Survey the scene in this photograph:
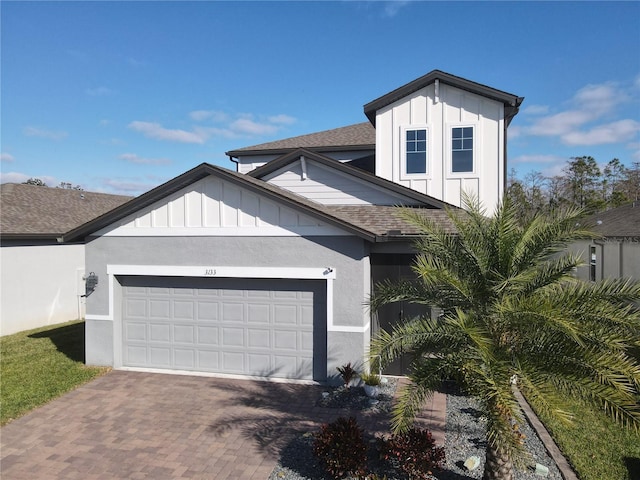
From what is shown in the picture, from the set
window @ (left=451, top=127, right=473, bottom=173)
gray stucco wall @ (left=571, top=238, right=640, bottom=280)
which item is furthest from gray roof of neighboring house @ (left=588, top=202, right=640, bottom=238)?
window @ (left=451, top=127, right=473, bottom=173)

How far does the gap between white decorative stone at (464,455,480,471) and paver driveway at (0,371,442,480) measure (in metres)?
1.74

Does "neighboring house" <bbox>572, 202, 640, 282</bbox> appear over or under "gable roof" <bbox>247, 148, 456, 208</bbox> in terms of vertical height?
under

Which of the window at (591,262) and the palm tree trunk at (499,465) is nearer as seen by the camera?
the palm tree trunk at (499,465)

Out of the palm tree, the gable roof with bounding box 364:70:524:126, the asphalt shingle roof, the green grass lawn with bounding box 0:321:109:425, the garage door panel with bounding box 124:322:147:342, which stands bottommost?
the green grass lawn with bounding box 0:321:109:425

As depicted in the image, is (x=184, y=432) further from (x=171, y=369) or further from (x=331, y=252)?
(x=331, y=252)

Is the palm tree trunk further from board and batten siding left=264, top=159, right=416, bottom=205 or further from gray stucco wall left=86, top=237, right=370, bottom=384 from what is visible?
board and batten siding left=264, top=159, right=416, bottom=205

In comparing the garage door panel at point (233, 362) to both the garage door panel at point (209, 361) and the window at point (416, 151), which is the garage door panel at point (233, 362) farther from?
the window at point (416, 151)

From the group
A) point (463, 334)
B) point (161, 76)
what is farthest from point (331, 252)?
point (161, 76)

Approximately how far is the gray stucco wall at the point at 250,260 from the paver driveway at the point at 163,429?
1185 mm

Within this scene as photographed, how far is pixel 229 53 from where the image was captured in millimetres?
14609

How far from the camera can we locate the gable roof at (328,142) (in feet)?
51.7

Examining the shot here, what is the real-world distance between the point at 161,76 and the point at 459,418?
1474 cm

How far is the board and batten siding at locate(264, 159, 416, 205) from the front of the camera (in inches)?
488

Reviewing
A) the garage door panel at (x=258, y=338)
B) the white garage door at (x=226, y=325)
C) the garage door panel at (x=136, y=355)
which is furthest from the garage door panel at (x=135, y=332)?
the garage door panel at (x=258, y=338)
